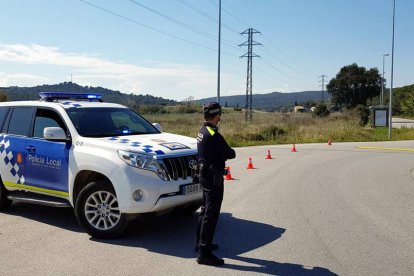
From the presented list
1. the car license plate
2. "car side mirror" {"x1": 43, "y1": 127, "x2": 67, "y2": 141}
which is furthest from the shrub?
"car side mirror" {"x1": 43, "y1": 127, "x2": 67, "y2": 141}

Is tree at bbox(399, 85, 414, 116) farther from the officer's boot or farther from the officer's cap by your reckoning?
the officer's boot

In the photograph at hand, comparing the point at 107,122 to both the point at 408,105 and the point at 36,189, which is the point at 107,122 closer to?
the point at 36,189

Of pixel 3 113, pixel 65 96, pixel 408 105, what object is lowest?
pixel 3 113

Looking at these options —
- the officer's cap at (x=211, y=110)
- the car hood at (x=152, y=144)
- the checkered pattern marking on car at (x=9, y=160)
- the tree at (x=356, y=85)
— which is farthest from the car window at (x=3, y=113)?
the tree at (x=356, y=85)

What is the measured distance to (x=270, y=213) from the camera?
7.54m

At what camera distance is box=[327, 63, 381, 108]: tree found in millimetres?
87312

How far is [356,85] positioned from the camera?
88312mm

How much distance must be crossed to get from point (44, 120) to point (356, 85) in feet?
289

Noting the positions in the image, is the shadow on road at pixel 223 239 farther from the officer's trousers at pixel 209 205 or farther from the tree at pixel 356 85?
the tree at pixel 356 85

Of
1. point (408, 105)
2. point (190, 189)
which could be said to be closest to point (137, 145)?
point (190, 189)

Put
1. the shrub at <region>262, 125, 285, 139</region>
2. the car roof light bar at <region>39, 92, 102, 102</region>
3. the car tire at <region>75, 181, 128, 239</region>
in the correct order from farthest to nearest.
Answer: the shrub at <region>262, 125, 285, 139</region> → the car roof light bar at <region>39, 92, 102, 102</region> → the car tire at <region>75, 181, 128, 239</region>

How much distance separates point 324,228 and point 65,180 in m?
3.80

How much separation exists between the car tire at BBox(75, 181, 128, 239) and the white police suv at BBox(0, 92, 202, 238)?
0.04 ft

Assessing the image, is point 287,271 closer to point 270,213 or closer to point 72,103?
point 270,213
